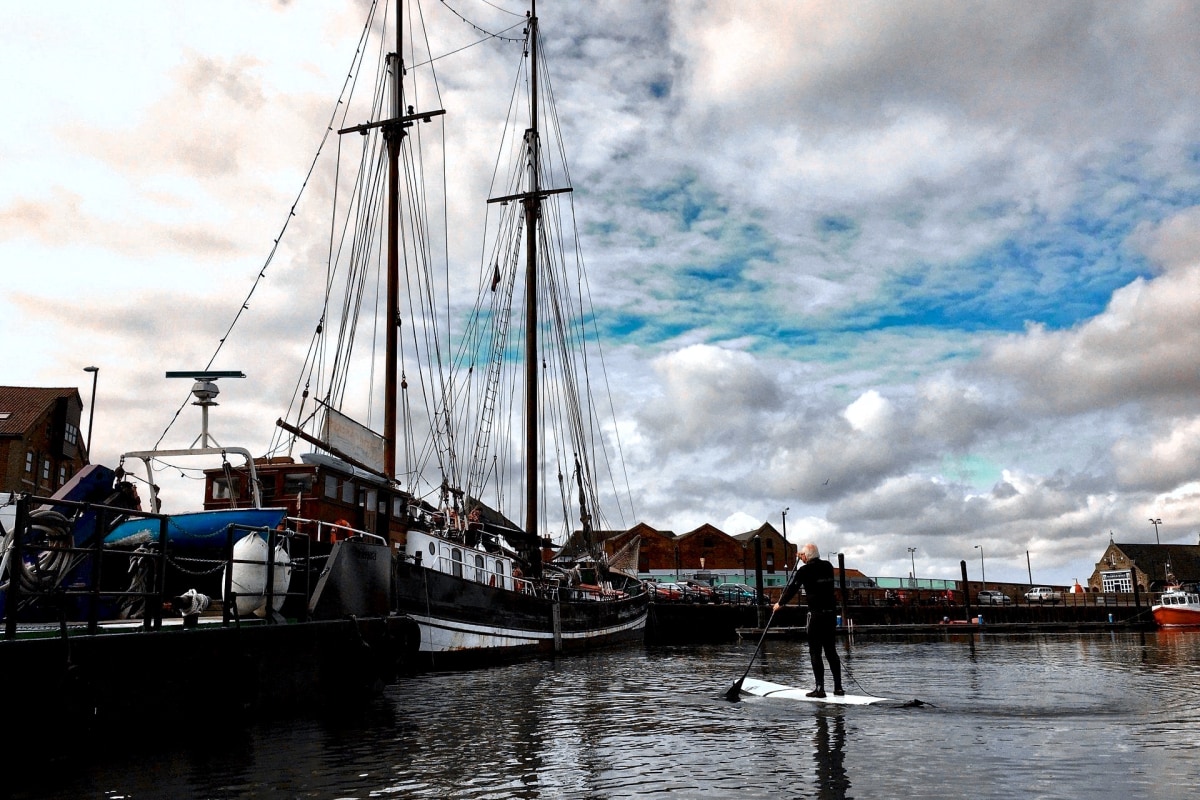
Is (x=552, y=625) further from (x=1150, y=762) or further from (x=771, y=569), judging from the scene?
(x=771, y=569)

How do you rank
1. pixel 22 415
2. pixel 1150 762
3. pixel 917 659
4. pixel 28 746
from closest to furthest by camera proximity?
pixel 1150 762, pixel 28 746, pixel 917 659, pixel 22 415

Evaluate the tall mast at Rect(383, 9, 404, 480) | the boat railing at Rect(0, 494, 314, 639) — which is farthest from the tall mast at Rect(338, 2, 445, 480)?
the boat railing at Rect(0, 494, 314, 639)

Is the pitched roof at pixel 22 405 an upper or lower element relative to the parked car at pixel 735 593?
upper

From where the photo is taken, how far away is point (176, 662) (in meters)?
10.7

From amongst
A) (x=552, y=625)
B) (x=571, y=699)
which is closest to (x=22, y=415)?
(x=552, y=625)

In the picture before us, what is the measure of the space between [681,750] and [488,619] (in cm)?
1755

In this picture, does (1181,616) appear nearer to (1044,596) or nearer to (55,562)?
(1044,596)

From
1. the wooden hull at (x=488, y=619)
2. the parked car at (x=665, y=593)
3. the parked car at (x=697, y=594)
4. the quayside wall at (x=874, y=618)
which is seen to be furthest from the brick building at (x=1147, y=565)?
the wooden hull at (x=488, y=619)

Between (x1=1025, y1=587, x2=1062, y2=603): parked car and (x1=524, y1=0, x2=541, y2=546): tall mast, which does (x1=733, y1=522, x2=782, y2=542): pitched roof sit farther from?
(x1=524, y1=0, x2=541, y2=546): tall mast

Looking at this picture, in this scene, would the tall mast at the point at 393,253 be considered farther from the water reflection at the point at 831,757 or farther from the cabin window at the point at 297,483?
the water reflection at the point at 831,757

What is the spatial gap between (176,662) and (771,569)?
3977 inches

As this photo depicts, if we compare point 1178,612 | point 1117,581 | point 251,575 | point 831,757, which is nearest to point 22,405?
point 251,575

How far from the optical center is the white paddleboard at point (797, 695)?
13234 millimetres

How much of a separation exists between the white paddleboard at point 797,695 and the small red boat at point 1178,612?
202 feet
